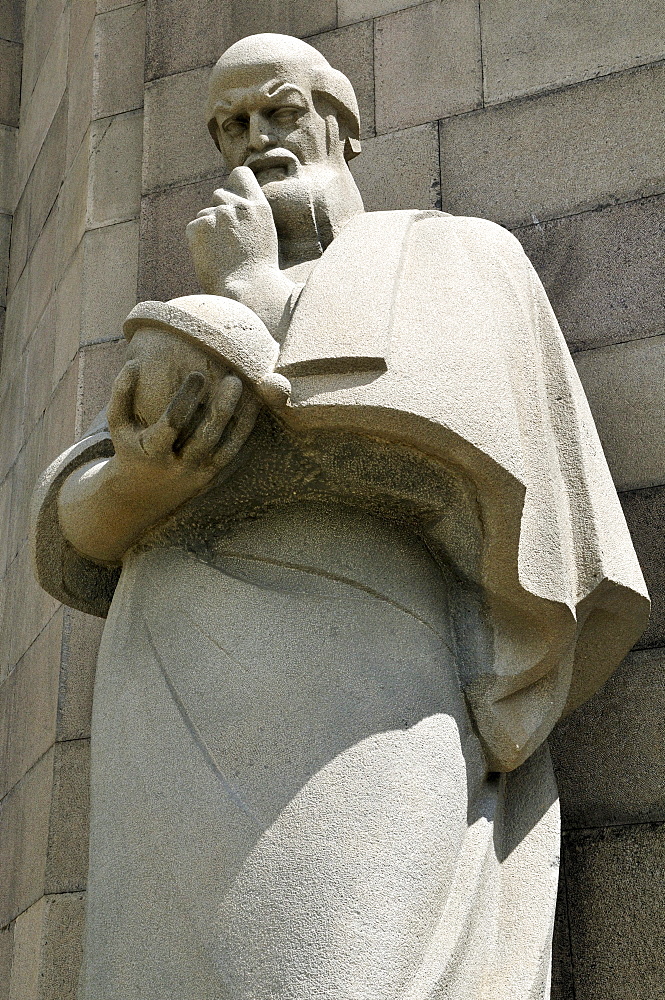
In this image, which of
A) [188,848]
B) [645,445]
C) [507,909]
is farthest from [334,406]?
[645,445]

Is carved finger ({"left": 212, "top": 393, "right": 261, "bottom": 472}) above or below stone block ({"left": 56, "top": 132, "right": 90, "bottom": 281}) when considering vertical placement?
below

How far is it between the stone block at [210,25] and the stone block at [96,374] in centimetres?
117

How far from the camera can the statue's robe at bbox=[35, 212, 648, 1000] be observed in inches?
114

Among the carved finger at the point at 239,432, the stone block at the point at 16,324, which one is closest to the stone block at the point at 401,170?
the stone block at the point at 16,324

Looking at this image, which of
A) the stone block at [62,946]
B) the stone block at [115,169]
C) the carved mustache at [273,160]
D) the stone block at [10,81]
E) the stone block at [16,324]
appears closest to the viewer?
the carved mustache at [273,160]

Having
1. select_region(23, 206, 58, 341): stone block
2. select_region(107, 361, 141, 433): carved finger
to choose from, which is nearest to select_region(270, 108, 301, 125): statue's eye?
select_region(107, 361, 141, 433): carved finger

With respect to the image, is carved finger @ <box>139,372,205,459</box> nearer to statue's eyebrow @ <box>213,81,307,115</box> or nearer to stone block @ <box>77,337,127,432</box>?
statue's eyebrow @ <box>213,81,307,115</box>

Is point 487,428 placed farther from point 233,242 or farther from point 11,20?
point 11,20

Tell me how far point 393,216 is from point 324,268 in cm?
37

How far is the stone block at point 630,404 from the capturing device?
4.27 meters

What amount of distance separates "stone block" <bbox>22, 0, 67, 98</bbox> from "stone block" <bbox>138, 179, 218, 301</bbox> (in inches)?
65.0

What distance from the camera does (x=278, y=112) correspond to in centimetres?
383

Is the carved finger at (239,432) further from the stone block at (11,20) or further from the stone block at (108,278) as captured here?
the stone block at (11,20)

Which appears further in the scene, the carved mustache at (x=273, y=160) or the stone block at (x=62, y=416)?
the stone block at (x=62, y=416)
